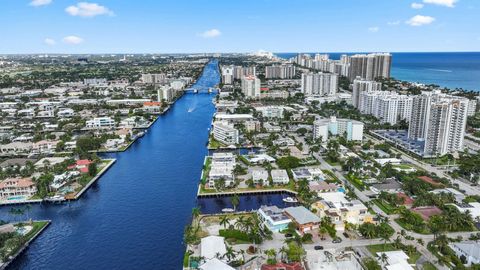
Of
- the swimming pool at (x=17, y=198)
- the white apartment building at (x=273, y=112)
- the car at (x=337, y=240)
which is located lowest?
the swimming pool at (x=17, y=198)

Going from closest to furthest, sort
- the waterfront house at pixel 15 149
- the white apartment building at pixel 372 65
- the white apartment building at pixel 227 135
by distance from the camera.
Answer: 1. the waterfront house at pixel 15 149
2. the white apartment building at pixel 227 135
3. the white apartment building at pixel 372 65

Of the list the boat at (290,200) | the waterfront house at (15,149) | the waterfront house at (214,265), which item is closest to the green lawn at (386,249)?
the boat at (290,200)

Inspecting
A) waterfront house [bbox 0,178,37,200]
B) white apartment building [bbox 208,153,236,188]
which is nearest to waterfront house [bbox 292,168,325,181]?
white apartment building [bbox 208,153,236,188]

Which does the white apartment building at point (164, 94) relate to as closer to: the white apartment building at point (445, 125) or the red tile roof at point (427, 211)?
the white apartment building at point (445, 125)

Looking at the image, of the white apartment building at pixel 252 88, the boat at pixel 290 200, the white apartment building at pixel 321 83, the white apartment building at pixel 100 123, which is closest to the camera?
the boat at pixel 290 200

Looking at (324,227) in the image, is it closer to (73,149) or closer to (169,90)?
(73,149)

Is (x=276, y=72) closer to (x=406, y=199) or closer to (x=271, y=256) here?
(x=406, y=199)

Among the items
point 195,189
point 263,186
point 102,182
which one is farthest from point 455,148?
point 102,182
